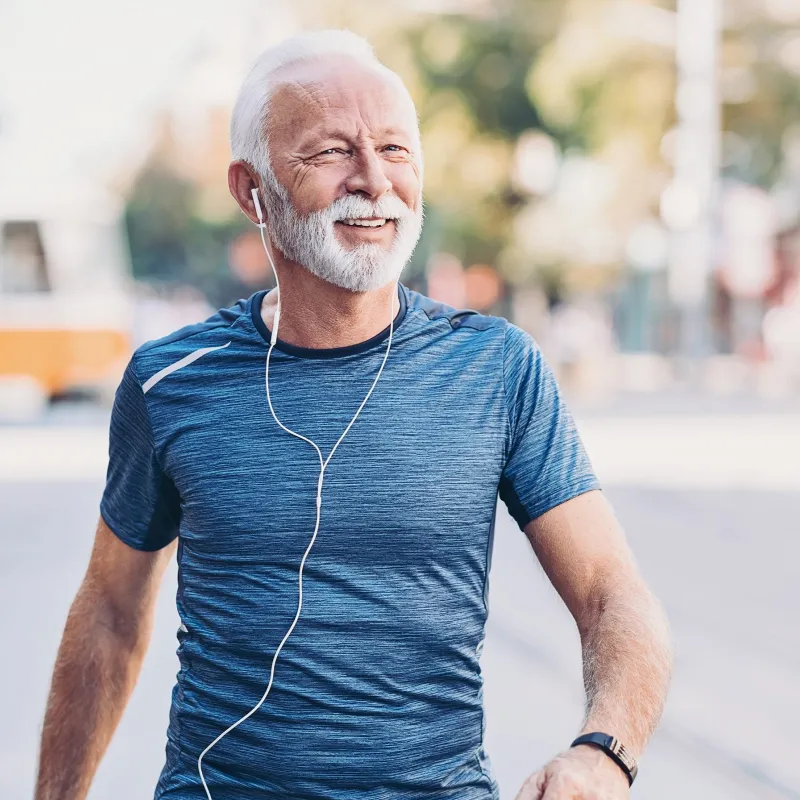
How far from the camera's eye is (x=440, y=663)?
82.0 inches

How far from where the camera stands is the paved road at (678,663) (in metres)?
5.34

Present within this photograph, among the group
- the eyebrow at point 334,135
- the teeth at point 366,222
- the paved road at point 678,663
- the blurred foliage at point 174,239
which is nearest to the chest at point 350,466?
the teeth at point 366,222

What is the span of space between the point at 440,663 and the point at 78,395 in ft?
66.6

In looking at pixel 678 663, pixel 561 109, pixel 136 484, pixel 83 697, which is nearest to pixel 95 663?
pixel 83 697

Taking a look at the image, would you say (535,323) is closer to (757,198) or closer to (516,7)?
(757,198)

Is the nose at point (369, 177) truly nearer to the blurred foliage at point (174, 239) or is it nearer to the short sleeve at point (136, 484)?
the short sleeve at point (136, 484)

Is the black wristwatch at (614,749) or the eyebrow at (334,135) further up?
the eyebrow at (334,135)

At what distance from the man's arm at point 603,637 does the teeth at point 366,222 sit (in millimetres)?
489

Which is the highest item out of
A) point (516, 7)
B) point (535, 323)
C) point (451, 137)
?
point (516, 7)

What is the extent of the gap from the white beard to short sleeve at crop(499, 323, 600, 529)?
0.22 meters

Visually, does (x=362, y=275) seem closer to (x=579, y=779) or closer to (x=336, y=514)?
(x=336, y=514)

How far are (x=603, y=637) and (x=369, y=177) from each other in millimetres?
726

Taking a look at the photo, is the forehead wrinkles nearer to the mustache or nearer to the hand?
the mustache

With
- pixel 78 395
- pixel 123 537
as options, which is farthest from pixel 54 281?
pixel 123 537
